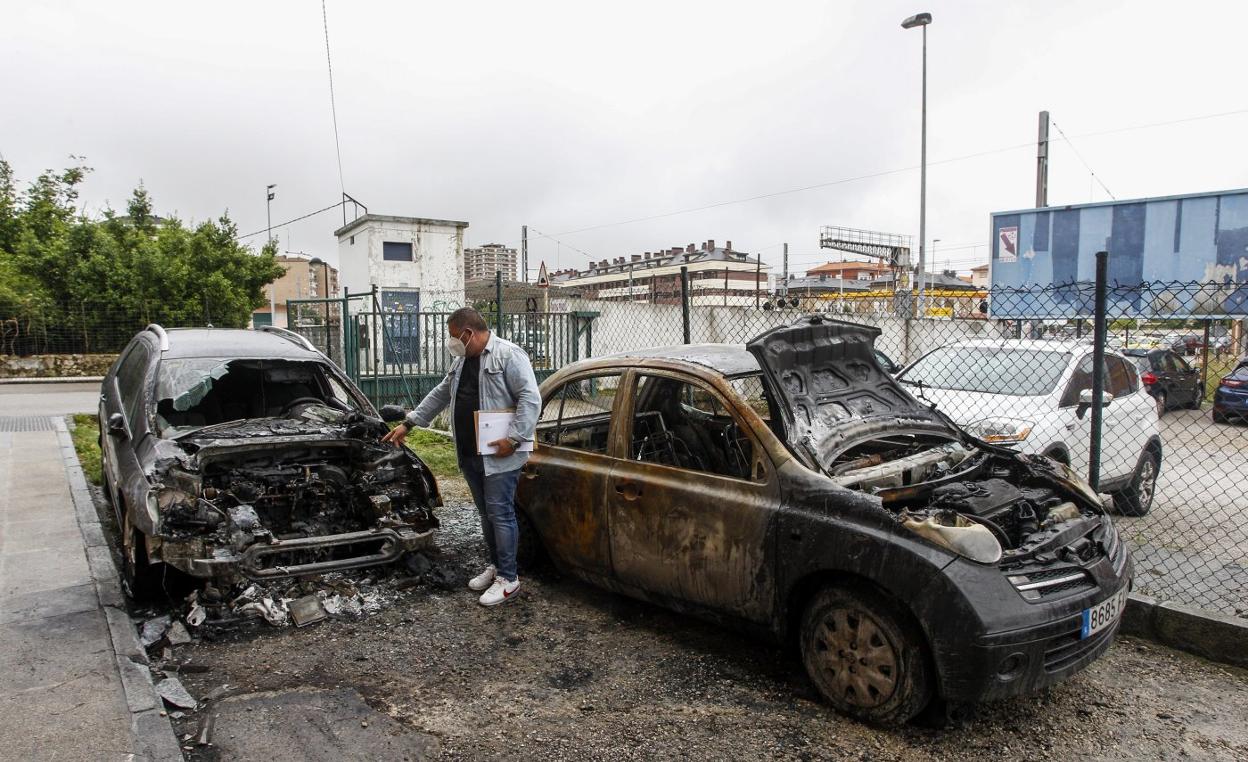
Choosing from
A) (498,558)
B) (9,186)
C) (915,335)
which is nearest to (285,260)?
(9,186)

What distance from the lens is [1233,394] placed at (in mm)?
13766

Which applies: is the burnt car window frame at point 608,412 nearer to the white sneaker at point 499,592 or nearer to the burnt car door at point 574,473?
A: the burnt car door at point 574,473

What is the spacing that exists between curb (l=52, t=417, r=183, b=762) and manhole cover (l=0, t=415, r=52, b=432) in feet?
17.9

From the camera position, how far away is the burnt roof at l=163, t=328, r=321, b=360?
5930 mm

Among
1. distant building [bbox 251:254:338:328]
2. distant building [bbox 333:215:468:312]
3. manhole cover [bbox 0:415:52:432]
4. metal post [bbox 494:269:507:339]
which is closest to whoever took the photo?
metal post [bbox 494:269:507:339]

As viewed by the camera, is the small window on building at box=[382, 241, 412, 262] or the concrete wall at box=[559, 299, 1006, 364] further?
the small window on building at box=[382, 241, 412, 262]

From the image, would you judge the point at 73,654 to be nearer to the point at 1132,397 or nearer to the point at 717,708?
the point at 717,708

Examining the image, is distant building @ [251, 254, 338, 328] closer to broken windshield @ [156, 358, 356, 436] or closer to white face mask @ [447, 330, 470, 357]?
broken windshield @ [156, 358, 356, 436]

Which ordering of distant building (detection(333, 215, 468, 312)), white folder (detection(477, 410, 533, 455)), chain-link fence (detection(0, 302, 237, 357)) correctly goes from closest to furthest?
white folder (detection(477, 410, 533, 455))
chain-link fence (detection(0, 302, 237, 357))
distant building (detection(333, 215, 468, 312))

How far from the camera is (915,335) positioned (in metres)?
13.7

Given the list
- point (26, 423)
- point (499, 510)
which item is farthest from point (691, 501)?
point (26, 423)

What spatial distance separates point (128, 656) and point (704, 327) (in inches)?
493

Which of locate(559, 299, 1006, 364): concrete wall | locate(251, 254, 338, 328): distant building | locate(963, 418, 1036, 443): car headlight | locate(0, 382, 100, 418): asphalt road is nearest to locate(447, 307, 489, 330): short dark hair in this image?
locate(963, 418, 1036, 443): car headlight

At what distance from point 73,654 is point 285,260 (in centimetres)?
6333
